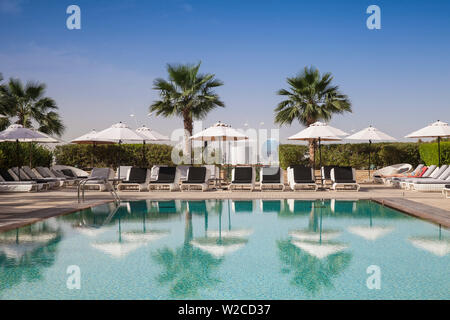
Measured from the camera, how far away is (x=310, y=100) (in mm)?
19484

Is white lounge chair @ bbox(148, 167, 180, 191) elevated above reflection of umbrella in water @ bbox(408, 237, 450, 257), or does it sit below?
above

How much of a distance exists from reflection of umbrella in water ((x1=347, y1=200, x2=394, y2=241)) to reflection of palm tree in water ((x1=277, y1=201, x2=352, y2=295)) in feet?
2.46

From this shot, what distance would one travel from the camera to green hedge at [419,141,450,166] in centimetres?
1950

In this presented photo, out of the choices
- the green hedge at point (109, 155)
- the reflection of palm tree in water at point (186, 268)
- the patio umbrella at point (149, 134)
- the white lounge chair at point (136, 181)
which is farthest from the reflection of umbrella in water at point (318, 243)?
the green hedge at point (109, 155)

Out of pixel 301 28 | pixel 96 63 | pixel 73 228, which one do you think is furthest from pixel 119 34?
pixel 73 228

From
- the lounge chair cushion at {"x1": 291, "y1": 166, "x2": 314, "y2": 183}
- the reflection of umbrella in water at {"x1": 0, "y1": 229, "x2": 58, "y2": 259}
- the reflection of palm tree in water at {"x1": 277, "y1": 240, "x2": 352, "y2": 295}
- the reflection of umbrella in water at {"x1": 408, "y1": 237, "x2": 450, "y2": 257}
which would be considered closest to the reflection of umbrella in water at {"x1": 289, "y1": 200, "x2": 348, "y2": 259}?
the reflection of palm tree in water at {"x1": 277, "y1": 240, "x2": 352, "y2": 295}

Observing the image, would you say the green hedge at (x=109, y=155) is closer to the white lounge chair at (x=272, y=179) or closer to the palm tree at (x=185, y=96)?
the palm tree at (x=185, y=96)

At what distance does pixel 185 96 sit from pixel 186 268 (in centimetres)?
1533

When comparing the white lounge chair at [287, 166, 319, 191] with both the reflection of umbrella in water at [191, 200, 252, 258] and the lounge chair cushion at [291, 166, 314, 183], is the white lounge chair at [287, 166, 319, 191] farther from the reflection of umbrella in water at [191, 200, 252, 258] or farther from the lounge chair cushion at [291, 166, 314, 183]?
the reflection of umbrella in water at [191, 200, 252, 258]

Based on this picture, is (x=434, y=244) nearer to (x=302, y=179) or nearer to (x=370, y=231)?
(x=370, y=231)

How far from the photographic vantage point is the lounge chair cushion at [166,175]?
1573 cm

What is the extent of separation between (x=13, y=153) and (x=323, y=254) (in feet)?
55.1

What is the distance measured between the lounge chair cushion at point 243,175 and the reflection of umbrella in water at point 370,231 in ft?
23.7

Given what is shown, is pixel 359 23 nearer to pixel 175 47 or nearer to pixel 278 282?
pixel 175 47
